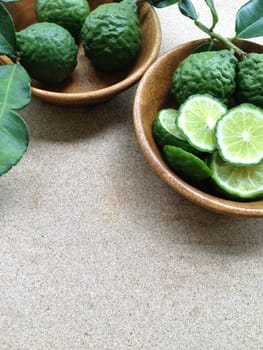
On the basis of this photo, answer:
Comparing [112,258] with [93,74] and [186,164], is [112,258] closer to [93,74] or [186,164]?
[186,164]

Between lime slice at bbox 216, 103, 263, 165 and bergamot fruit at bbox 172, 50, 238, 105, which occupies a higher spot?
bergamot fruit at bbox 172, 50, 238, 105

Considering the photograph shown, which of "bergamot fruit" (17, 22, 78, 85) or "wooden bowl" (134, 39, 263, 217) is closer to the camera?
"wooden bowl" (134, 39, 263, 217)

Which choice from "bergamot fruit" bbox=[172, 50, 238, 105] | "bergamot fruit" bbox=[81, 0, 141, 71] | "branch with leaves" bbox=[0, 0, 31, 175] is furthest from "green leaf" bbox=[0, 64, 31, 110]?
"bergamot fruit" bbox=[172, 50, 238, 105]

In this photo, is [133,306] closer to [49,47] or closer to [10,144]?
Result: [10,144]

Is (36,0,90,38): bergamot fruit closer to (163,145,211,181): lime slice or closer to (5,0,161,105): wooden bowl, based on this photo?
(5,0,161,105): wooden bowl

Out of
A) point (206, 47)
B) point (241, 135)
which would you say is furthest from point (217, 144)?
point (206, 47)

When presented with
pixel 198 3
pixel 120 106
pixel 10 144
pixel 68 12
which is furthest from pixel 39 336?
pixel 198 3

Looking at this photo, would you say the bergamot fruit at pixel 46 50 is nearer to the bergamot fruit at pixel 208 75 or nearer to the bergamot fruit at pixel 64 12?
the bergamot fruit at pixel 64 12

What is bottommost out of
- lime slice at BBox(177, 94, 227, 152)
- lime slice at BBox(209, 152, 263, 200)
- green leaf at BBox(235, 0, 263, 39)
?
lime slice at BBox(209, 152, 263, 200)

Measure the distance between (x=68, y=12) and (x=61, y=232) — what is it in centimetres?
39

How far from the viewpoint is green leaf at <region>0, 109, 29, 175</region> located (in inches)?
23.3

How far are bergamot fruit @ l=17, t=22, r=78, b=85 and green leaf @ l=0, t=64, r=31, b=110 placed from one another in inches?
1.4

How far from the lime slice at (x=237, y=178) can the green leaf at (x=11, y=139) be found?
0.27 meters

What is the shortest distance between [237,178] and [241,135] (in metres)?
0.06
